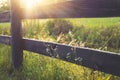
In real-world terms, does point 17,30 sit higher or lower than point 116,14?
lower

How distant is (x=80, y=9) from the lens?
327 centimetres

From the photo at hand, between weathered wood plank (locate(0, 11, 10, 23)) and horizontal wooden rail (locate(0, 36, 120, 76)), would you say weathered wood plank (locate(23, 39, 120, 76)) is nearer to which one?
horizontal wooden rail (locate(0, 36, 120, 76))

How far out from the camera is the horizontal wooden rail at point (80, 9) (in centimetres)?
288

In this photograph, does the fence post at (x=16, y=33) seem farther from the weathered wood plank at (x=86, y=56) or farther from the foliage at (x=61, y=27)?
the foliage at (x=61, y=27)

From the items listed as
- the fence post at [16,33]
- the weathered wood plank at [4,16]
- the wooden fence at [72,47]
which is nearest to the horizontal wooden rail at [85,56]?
the wooden fence at [72,47]

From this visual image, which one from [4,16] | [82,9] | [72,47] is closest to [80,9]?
[82,9]

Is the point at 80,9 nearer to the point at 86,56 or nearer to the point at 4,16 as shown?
the point at 86,56

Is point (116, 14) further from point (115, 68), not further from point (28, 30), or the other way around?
point (28, 30)

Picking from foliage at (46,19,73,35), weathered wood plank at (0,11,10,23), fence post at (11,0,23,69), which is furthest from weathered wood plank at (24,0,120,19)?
foliage at (46,19,73,35)

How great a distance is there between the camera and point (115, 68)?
285 cm

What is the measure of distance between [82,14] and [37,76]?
1110mm

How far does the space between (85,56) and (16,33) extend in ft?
5.83

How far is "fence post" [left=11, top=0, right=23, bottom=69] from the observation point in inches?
185

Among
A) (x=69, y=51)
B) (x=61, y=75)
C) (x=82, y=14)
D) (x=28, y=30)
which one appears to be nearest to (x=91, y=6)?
(x=82, y=14)
